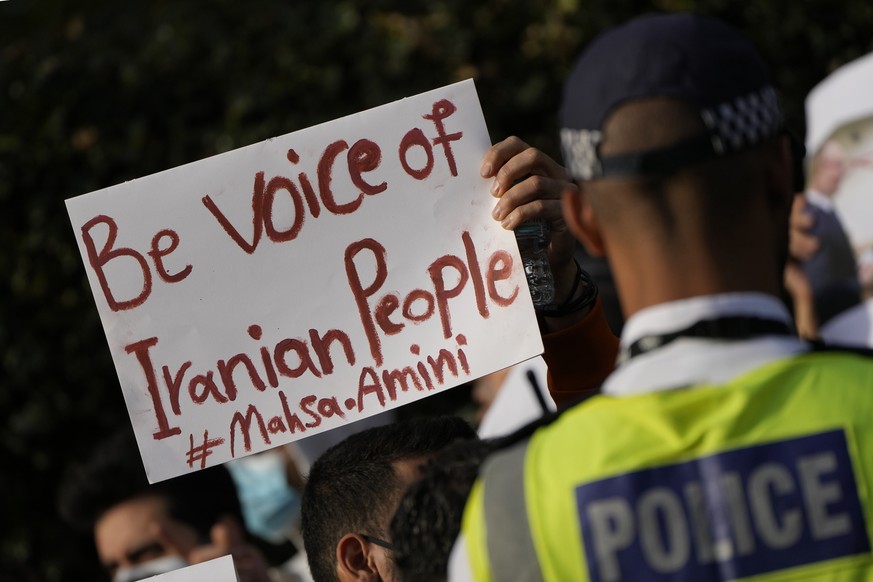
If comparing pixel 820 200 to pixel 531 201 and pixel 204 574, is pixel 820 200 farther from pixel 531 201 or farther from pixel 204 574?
pixel 204 574

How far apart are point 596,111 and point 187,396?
42.3 inches

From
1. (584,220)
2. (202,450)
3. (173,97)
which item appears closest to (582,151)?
(584,220)

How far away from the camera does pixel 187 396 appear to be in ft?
7.32

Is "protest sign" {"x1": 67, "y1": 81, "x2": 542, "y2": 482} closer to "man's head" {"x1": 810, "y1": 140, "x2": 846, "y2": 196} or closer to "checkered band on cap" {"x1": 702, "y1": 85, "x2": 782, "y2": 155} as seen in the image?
"checkered band on cap" {"x1": 702, "y1": 85, "x2": 782, "y2": 155}

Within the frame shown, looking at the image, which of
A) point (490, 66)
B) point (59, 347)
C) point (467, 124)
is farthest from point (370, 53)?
point (467, 124)

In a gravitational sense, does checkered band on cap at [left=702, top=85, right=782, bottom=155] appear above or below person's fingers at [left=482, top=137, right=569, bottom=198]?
below

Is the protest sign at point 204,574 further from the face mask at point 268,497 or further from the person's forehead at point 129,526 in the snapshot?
the face mask at point 268,497

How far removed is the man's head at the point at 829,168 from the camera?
4.17m

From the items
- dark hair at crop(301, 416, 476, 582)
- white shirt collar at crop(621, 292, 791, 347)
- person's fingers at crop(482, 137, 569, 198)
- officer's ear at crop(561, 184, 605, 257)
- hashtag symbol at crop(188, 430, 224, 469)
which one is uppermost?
person's fingers at crop(482, 137, 569, 198)

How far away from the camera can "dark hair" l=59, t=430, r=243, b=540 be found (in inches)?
153

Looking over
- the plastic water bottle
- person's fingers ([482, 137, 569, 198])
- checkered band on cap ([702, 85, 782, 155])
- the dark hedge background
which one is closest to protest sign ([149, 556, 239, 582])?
the plastic water bottle

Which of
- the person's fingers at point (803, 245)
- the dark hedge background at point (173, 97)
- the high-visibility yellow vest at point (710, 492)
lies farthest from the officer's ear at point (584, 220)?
the dark hedge background at point (173, 97)

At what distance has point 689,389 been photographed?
1438mm

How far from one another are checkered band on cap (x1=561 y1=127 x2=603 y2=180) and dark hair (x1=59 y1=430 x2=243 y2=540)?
2.63 meters
